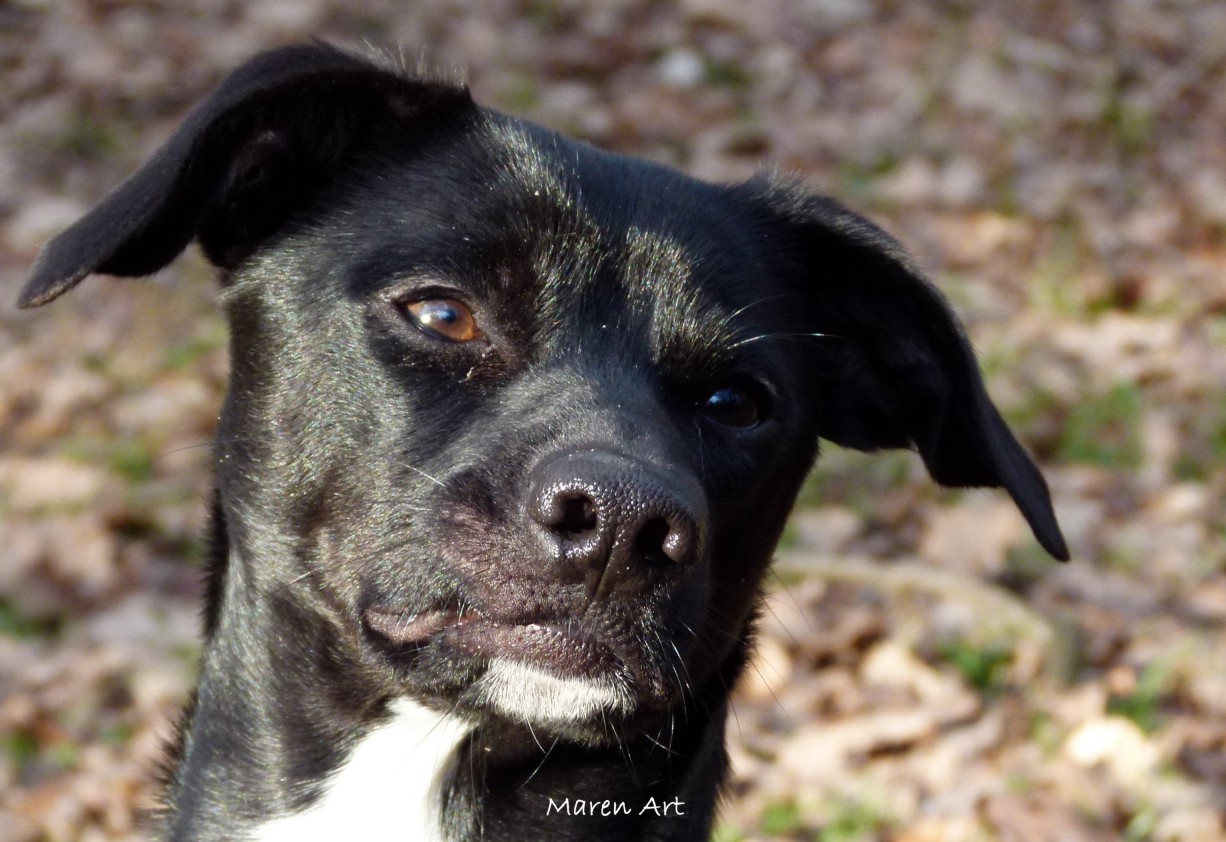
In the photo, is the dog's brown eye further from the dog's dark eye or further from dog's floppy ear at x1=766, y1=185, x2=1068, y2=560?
dog's floppy ear at x1=766, y1=185, x2=1068, y2=560

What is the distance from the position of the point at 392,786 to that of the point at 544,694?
0.50 m

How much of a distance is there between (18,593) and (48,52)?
4.60m

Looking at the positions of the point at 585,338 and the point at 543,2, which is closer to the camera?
the point at 585,338

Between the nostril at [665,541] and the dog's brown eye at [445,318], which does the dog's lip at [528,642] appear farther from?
the dog's brown eye at [445,318]

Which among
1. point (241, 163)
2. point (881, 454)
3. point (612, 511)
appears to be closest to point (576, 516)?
point (612, 511)

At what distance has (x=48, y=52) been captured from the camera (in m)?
8.77

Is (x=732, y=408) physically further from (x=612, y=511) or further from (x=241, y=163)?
(x=241, y=163)

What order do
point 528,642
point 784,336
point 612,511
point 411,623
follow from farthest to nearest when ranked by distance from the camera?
point 784,336 < point 411,623 < point 528,642 < point 612,511

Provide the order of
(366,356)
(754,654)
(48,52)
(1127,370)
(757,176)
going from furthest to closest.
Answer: (48,52), (1127,370), (757,176), (754,654), (366,356)

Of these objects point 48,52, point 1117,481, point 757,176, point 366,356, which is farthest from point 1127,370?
point 48,52

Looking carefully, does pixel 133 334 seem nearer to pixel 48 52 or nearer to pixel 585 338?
pixel 48 52

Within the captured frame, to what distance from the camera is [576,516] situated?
2.31 metres

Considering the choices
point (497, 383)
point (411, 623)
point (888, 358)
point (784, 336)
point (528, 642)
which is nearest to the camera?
point (528, 642)

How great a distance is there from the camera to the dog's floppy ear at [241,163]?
2.53 metres
